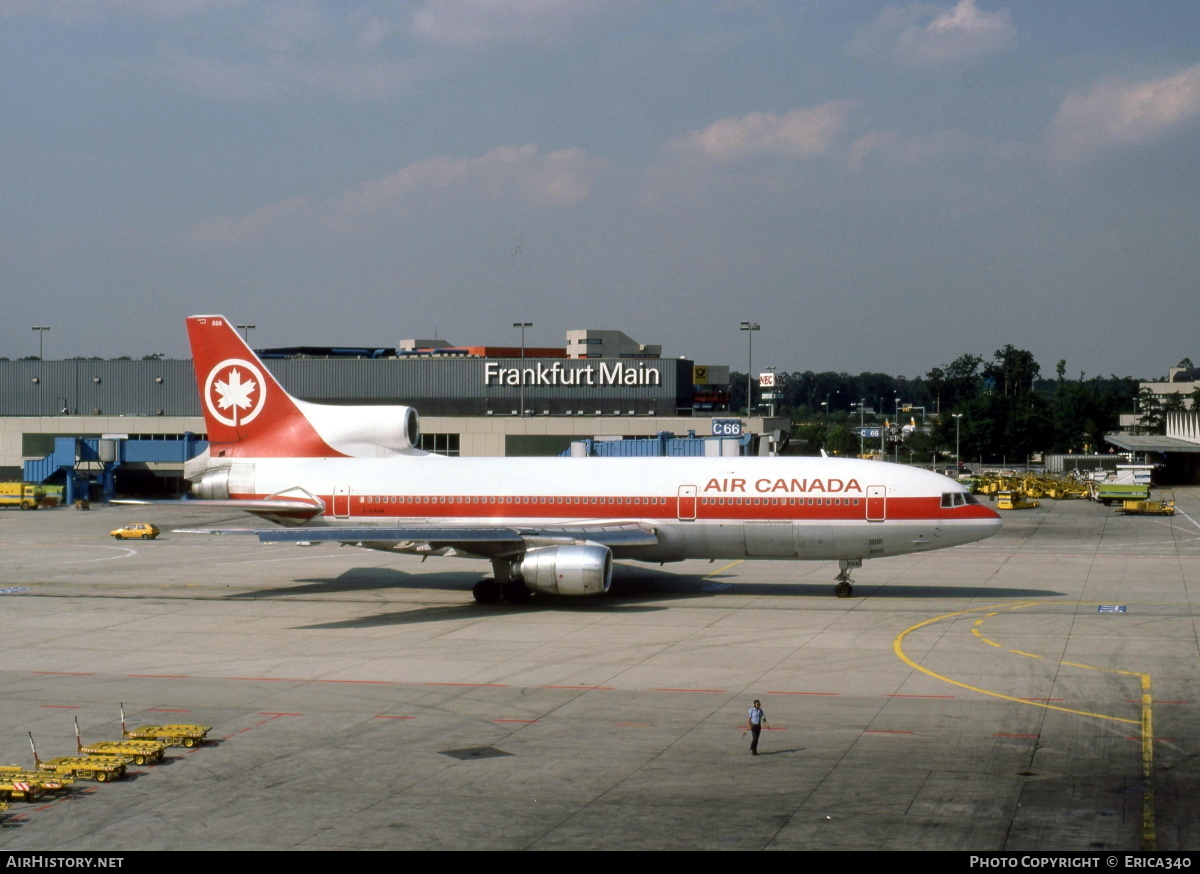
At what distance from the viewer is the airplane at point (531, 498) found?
137 ft

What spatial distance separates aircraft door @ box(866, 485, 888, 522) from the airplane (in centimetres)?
5

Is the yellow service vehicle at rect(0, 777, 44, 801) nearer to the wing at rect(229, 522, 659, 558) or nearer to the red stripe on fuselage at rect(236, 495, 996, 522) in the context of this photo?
the wing at rect(229, 522, 659, 558)

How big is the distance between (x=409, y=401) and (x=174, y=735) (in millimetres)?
87931

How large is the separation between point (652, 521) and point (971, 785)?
937 inches

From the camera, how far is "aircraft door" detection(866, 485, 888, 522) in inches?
1655

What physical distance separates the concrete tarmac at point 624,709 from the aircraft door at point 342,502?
3208 mm

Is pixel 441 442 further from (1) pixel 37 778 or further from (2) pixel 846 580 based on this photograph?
(1) pixel 37 778

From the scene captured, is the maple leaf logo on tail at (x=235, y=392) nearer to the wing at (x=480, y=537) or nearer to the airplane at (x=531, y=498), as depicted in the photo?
the airplane at (x=531, y=498)

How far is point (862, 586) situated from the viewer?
46781mm

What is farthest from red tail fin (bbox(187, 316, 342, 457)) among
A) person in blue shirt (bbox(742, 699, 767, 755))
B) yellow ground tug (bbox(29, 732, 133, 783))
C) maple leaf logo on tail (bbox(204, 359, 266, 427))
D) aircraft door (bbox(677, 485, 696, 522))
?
person in blue shirt (bbox(742, 699, 767, 755))

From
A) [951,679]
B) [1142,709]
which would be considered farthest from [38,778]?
[1142,709]

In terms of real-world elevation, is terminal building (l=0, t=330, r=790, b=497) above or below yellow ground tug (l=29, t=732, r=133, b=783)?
above
